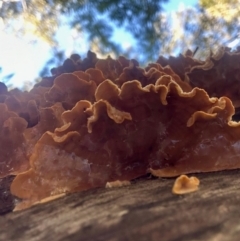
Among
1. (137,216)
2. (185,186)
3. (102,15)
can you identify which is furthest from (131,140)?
(102,15)

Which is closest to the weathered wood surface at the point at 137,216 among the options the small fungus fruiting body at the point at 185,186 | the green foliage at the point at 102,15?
the small fungus fruiting body at the point at 185,186

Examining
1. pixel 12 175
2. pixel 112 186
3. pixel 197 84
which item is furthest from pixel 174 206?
pixel 197 84

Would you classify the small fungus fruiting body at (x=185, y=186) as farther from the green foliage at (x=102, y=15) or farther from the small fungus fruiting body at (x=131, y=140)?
the green foliage at (x=102, y=15)

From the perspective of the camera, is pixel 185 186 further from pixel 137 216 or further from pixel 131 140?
pixel 131 140

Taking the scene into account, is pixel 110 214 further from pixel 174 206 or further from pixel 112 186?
pixel 112 186

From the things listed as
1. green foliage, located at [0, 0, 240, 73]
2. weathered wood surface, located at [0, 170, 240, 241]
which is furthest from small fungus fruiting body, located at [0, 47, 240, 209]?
green foliage, located at [0, 0, 240, 73]

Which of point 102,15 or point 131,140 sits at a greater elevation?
point 102,15

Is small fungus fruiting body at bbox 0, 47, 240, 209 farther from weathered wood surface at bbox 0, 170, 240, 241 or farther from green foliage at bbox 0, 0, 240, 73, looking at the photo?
green foliage at bbox 0, 0, 240, 73

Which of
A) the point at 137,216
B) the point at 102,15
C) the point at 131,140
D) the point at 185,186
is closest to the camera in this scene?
the point at 137,216

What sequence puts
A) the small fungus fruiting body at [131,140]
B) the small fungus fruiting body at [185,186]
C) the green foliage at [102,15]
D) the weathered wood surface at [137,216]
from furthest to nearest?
the green foliage at [102,15] < the small fungus fruiting body at [131,140] < the small fungus fruiting body at [185,186] < the weathered wood surface at [137,216]
